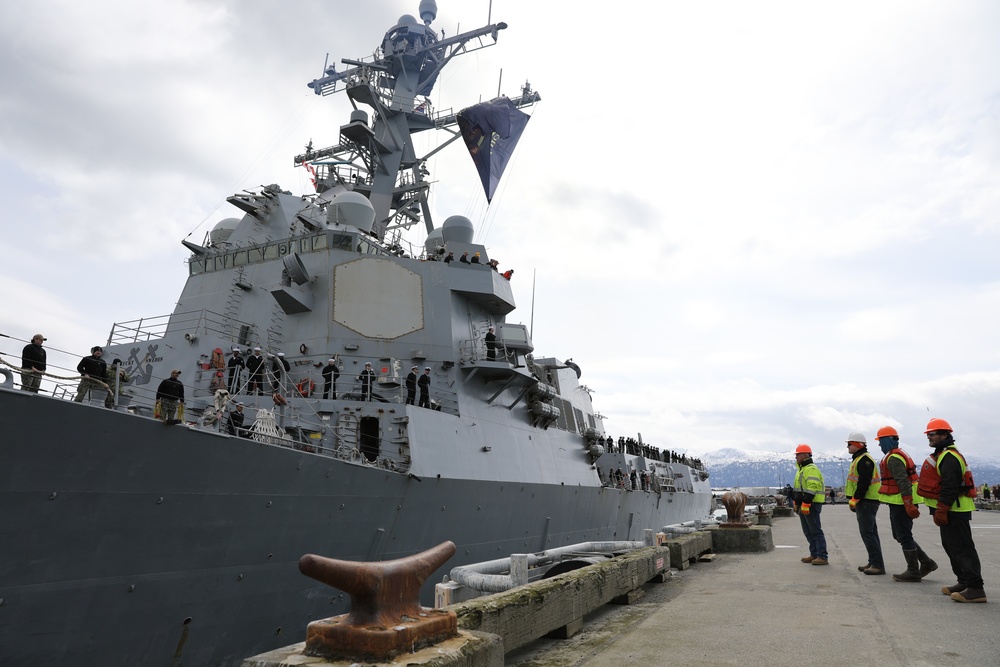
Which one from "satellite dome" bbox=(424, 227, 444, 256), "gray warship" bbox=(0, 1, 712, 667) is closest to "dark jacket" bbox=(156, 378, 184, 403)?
"gray warship" bbox=(0, 1, 712, 667)

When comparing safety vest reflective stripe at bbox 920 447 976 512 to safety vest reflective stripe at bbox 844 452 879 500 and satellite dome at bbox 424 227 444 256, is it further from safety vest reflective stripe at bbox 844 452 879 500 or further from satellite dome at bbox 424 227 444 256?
satellite dome at bbox 424 227 444 256

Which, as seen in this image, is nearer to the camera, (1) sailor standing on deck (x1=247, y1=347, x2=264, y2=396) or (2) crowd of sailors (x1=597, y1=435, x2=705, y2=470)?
(1) sailor standing on deck (x1=247, y1=347, x2=264, y2=396)

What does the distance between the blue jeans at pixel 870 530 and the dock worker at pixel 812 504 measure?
73 cm

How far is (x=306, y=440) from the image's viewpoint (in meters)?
8.99

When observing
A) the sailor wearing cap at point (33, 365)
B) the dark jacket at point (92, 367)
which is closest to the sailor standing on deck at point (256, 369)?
the dark jacket at point (92, 367)

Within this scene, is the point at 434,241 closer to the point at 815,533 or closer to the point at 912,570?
the point at 815,533

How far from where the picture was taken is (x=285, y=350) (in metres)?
11.7

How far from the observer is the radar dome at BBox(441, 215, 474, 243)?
49.6 ft

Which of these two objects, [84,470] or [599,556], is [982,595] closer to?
[599,556]

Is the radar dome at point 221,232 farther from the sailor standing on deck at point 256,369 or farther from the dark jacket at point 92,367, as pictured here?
the dark jacket at point 92,367

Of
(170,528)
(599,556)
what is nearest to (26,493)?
(170,528)

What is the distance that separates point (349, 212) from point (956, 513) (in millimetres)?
11749

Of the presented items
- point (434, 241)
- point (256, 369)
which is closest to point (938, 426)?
point (256, 369)

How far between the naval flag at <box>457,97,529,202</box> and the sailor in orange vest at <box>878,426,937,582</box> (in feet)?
48.1
